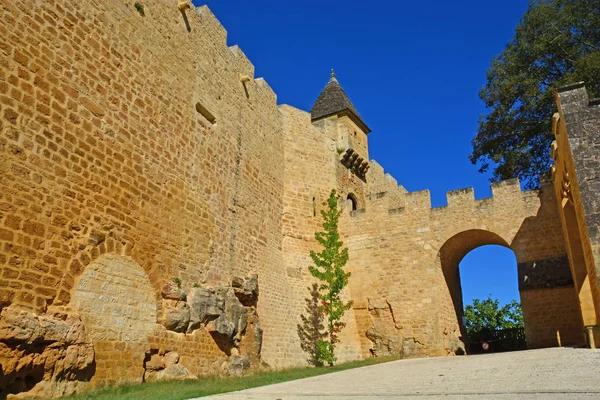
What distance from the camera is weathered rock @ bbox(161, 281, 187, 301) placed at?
8.66 metres

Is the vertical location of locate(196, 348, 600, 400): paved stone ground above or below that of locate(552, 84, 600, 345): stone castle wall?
below

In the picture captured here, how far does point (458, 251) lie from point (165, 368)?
34.3 ft

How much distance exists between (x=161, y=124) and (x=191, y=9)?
3.17 m

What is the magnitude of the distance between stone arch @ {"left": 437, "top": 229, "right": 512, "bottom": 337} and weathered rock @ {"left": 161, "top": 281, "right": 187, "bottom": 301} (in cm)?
832

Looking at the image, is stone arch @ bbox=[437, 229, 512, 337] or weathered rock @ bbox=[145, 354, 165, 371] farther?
stone arch @ bbox=[437, 229, 512, 337]

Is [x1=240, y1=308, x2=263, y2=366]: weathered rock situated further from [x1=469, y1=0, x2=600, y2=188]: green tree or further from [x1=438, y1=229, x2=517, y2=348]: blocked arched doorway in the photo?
[x1=469, y1=0, x2=600, y2=188]: green tree

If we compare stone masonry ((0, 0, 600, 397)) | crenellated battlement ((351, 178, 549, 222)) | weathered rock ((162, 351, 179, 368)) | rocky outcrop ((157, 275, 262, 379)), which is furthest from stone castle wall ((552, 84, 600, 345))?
weathered rock ((162, 351, 179, 368))

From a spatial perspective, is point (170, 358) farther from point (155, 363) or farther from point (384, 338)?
point (384, 338)

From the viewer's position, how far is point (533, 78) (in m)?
18.0

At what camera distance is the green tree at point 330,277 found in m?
13.5

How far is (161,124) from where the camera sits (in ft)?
31.1

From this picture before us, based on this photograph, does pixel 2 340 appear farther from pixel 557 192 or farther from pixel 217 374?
pixel 557 192

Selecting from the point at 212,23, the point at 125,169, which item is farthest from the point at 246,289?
the point at 212,23

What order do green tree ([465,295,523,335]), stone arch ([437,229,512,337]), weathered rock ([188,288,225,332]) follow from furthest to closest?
green tree ([465,295,523,335]) < stone arch ([437,229,512,337]) < weathered rock ([188,288,225,332])
